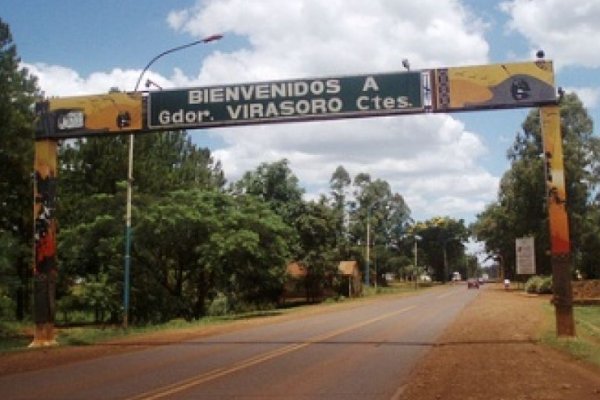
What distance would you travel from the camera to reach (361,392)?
10.1 m

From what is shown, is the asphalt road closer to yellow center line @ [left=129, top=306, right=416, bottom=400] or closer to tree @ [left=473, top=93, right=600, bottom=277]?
yellow center line @ [left=129, top=306, right=416, bottom=400]

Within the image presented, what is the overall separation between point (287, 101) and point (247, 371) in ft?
26.3

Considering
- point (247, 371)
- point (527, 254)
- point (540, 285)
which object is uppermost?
point (527, 254)

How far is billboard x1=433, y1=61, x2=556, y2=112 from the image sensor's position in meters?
17.4

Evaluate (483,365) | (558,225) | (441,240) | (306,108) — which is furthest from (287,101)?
(441,240)

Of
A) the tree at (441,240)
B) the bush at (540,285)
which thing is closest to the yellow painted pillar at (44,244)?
the bush at (540,285)

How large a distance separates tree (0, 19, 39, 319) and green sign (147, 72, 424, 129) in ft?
45.0

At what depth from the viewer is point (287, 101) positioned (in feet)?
60.0

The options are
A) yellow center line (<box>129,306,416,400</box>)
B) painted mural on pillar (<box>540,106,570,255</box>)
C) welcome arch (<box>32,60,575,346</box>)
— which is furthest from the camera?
welcome arch (<box>32,60,575,346</box>)

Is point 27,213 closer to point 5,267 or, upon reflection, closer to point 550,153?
point 5,267

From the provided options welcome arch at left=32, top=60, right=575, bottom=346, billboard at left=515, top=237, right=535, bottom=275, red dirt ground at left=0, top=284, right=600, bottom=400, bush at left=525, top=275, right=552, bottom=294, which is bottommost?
red dirt ground at left=0, top=284, right=600, bottom=400

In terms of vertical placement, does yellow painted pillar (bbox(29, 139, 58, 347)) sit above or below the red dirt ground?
above

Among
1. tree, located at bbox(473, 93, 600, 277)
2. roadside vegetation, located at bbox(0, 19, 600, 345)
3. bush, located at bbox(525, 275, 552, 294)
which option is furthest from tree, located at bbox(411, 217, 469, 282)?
tree, located at bbox(473, 93, 600, 277)

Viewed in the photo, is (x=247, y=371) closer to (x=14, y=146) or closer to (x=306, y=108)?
(x=306, y=108)
